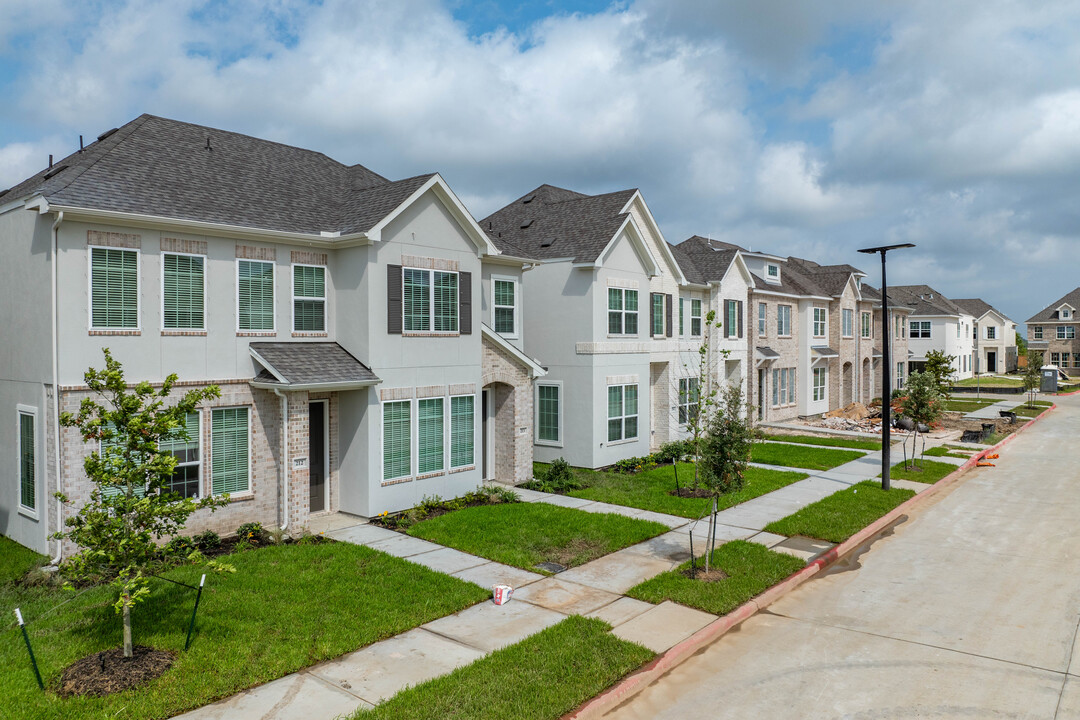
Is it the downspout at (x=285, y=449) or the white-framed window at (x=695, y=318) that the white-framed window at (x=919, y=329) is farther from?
the downspout at (x=285, y=449)

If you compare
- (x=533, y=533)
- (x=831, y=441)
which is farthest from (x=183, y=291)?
(x=831, y=441)

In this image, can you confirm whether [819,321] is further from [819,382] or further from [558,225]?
[558,225]

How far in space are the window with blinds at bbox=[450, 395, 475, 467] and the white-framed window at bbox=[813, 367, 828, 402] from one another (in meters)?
26.7

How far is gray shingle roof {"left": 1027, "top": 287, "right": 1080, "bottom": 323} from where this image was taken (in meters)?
86.3

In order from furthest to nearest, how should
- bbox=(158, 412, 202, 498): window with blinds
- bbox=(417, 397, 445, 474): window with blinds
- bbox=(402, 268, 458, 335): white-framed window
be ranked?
bbox=(417, 397, 445, 474): window with blinds → bbox=(402, 268, 458, 335): white-framed window → bbox=(158, 412, 202, 498): window with blinds

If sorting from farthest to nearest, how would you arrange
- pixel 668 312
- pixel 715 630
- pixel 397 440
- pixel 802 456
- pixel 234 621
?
pixel 668 312, pixel 802 456, pixel 397 440, pixel 715 630, pixel 234 621

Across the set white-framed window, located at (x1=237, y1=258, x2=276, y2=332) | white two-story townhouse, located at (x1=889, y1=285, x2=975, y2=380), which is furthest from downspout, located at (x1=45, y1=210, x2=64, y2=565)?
white two-story townhouse, located at (x1=889, y1=285, x2=975, y2=380)

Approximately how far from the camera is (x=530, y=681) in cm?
836

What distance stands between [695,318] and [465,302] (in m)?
14.0

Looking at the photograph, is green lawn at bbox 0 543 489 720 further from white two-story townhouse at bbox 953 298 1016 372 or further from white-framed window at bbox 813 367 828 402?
white two-story townhouse at bbox 953 298 1016 372

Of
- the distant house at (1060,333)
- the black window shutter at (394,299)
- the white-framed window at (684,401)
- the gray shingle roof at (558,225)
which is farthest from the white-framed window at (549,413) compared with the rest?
the distant house at (1060,333)

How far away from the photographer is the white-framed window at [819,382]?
39.2 m

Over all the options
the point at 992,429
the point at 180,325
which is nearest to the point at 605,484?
the point at 180,325

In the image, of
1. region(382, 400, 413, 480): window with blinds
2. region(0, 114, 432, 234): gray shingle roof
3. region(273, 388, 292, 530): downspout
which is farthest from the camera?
region(382, 400, 413, 480): window with blinds
